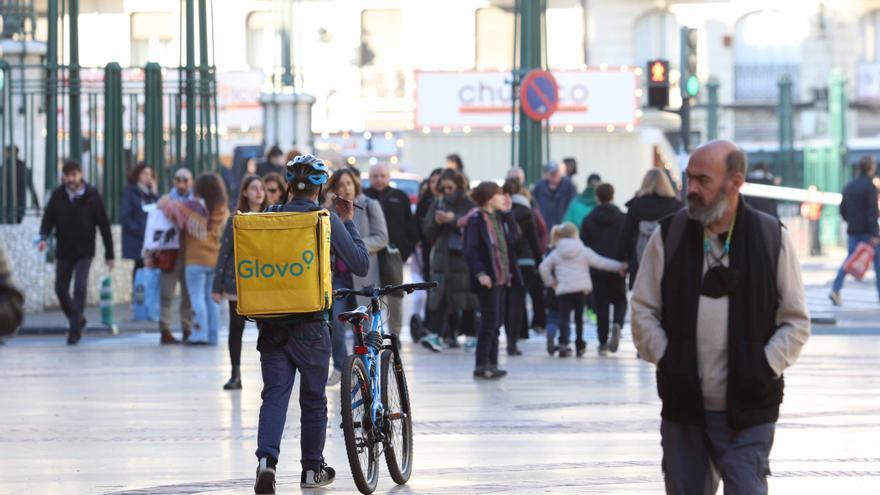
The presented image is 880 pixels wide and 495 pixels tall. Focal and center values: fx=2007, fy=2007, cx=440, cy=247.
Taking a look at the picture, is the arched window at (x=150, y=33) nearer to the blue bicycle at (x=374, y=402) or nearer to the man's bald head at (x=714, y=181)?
the blue bicycle at (x=374, y=402)

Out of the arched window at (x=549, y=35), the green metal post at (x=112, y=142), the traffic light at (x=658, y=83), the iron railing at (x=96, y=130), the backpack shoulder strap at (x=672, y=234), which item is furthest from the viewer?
the arched window at (x=549, y=35)

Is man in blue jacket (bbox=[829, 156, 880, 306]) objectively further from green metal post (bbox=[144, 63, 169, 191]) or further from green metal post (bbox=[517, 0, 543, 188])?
green metal post (bbox=[144, 63, 169, 191])

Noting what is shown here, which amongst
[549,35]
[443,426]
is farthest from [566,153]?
[443,426]

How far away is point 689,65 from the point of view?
2402cm

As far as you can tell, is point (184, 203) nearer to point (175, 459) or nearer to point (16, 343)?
point (16, 343)

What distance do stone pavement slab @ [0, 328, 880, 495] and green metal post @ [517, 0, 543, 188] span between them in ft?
27.3

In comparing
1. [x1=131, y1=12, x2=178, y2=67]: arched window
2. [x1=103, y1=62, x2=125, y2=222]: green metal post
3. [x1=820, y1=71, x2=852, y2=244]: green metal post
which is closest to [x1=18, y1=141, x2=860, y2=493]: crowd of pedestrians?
[x1=103, y1=62, x2=125, y2=222]: green metal post

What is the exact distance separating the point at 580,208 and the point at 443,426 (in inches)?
339

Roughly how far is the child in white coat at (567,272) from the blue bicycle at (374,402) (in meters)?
7.51

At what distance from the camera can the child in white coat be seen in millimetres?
17188

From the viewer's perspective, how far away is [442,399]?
1356cm

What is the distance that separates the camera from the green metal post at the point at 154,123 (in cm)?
2405

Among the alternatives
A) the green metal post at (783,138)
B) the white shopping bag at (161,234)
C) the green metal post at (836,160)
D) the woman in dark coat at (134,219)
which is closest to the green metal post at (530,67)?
the woman in dark coat at (134,219)

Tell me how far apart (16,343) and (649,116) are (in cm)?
3275
